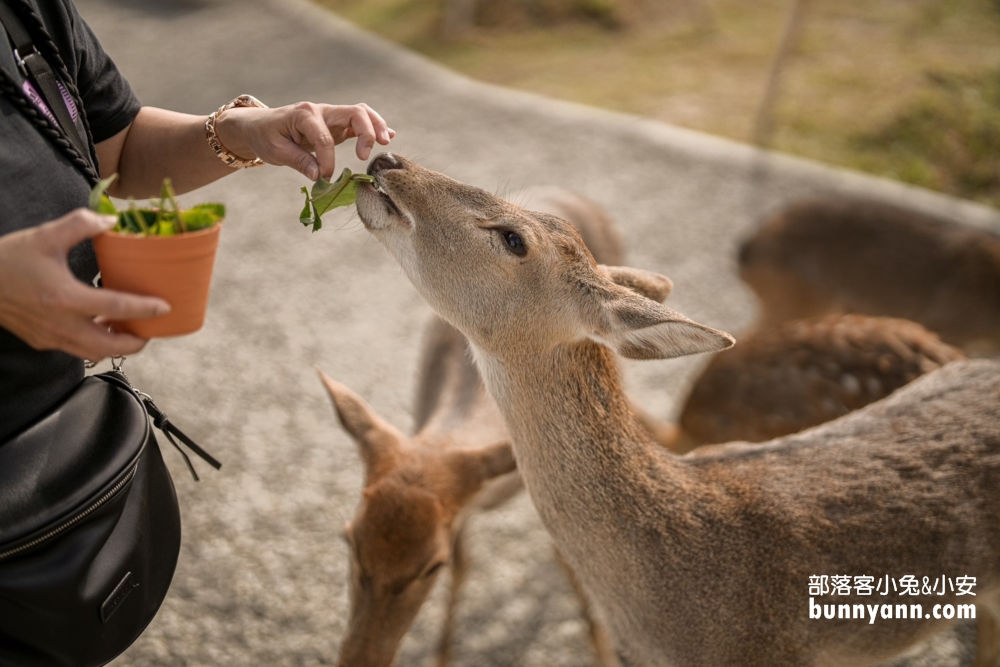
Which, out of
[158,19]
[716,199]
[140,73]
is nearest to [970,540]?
[716,199]

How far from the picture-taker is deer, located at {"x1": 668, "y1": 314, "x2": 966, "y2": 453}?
3342 millimetres

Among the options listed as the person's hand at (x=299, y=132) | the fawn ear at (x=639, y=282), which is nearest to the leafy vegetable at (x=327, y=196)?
the person's hand at (x=299, y=132)

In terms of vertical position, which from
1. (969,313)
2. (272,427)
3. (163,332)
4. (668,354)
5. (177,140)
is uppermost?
(177,140)

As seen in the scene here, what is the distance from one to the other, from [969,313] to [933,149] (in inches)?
164

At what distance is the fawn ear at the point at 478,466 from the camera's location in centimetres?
273

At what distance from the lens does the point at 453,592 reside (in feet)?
11.0

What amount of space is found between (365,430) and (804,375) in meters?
1.99

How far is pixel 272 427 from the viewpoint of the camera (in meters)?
4.46

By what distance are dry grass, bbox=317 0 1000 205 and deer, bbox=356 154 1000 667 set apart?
6.07 m

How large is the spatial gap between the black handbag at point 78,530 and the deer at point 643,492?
0.94 meters

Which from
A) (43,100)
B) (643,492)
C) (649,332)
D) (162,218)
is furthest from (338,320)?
(162,218)

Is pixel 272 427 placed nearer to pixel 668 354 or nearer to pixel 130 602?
pixel 130 602

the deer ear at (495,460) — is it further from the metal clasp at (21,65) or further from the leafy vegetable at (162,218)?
the metal clasp at (21,65)

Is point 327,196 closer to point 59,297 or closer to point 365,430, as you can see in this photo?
point 59,297
